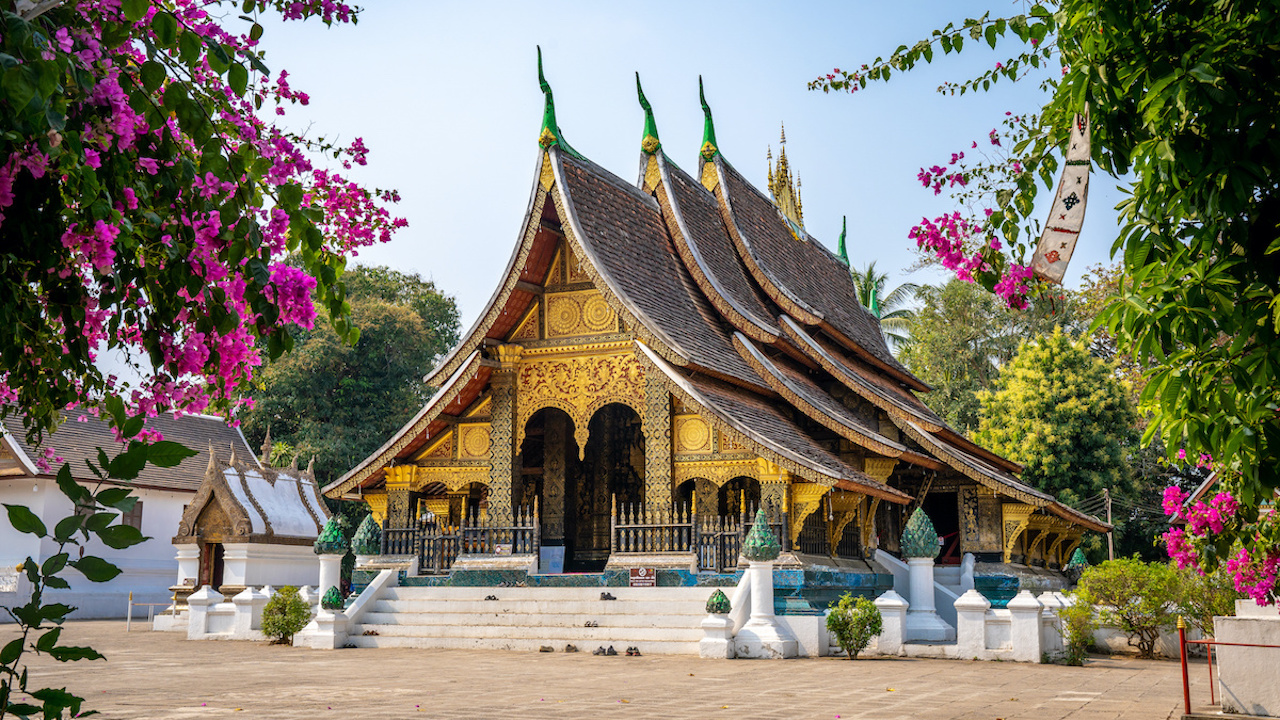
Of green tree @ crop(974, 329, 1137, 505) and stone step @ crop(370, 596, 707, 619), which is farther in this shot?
green tree @ crop(974, 329, 1137, 505)

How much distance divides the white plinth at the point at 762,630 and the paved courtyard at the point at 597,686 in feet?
1.55

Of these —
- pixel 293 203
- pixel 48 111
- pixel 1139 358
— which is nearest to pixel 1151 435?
pixel 1139 358

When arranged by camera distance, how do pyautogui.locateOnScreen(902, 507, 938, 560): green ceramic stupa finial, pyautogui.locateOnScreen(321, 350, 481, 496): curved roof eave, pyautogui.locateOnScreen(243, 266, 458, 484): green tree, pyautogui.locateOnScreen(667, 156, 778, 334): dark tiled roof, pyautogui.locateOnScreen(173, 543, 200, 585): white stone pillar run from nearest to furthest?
pyautogui.locateOnScreen(902, 507, 938, 560): green ceramic stupa finial
pyautogui.locateOnScreen(321, 350, 481, 496): curved roof eave
pyautogui.locateOnScreen(667, 156, 778, 334): dark tiled roof
pyautogui.locateOnScreen(173, 543, 200, 585): white stone pillar
pyautogui.locateOnScreen(243, 266, 458, 484): green tree

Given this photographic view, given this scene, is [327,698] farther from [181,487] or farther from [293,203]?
[181,487]

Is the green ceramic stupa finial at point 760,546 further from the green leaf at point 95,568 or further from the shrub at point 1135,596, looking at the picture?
the green leaf at point 95,568

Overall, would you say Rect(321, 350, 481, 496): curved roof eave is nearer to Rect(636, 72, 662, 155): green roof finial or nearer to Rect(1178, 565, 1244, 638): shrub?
Rect(636, 72, 662, 155): green roof finial

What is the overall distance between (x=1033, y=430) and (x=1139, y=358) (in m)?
→ 25.4

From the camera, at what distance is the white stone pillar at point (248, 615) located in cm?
1498

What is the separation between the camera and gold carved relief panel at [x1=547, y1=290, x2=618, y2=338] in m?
15.0

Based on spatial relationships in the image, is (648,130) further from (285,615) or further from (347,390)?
(347,390)

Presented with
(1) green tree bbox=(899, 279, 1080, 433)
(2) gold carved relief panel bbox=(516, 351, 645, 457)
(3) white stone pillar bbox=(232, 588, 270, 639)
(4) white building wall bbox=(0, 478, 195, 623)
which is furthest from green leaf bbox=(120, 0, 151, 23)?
(1) green tree bbox=(899, 279, 1080, 433)

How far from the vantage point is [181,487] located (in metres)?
26.2

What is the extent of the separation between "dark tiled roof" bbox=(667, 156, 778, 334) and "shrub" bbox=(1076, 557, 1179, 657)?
540cm

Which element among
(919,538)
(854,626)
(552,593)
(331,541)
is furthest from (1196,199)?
(331,541)
